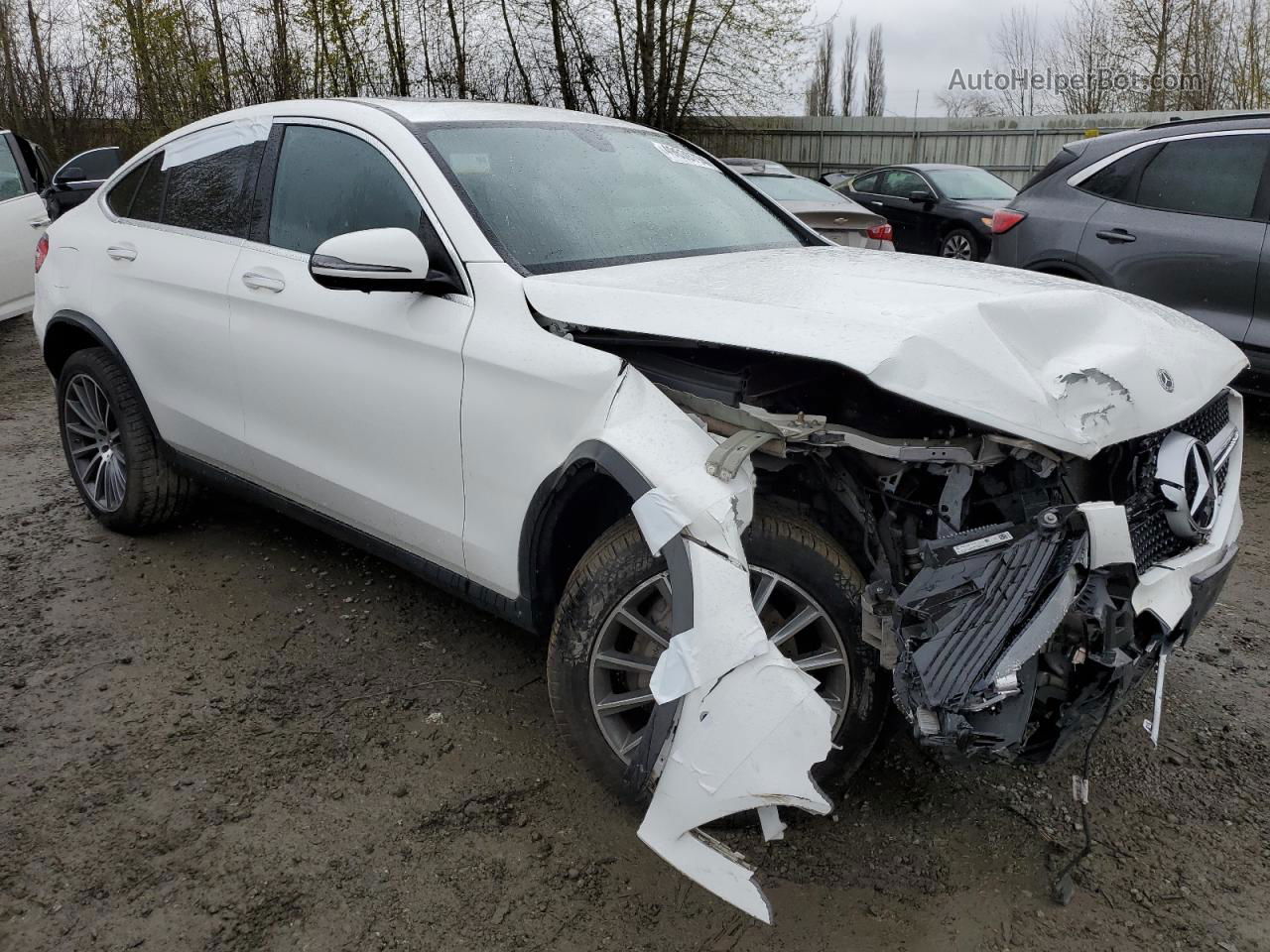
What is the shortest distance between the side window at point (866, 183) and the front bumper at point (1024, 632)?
11375mm

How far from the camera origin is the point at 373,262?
2.56 metres

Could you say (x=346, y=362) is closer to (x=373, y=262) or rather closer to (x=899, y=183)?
(x=373, y=262)

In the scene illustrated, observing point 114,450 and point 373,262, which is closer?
point 373,262

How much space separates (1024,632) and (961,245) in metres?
9.60

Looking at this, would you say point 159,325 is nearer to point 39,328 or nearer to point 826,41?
point 39,328

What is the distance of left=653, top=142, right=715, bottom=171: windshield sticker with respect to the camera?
356 centimetres

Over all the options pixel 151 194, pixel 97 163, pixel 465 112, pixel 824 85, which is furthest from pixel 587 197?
pixel 824 85

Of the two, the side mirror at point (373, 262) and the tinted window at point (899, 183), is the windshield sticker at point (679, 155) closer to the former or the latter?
the side mirror at point (373, 262)

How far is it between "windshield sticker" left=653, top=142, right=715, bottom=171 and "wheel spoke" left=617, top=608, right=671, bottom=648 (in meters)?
1.87

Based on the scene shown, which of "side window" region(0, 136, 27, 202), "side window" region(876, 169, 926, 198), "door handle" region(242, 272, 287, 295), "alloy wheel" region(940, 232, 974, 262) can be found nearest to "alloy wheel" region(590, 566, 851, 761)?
"door handle" region(242, 272, 287, 295)

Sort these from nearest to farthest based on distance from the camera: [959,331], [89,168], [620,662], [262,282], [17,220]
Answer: [959,331] < [620,662] < [262,282] < [89,168] < [17,220]

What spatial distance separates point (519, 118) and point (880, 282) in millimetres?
1482

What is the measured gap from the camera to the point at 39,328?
13.9 ft

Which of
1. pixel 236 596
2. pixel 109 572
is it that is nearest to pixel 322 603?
pixel 236 596
